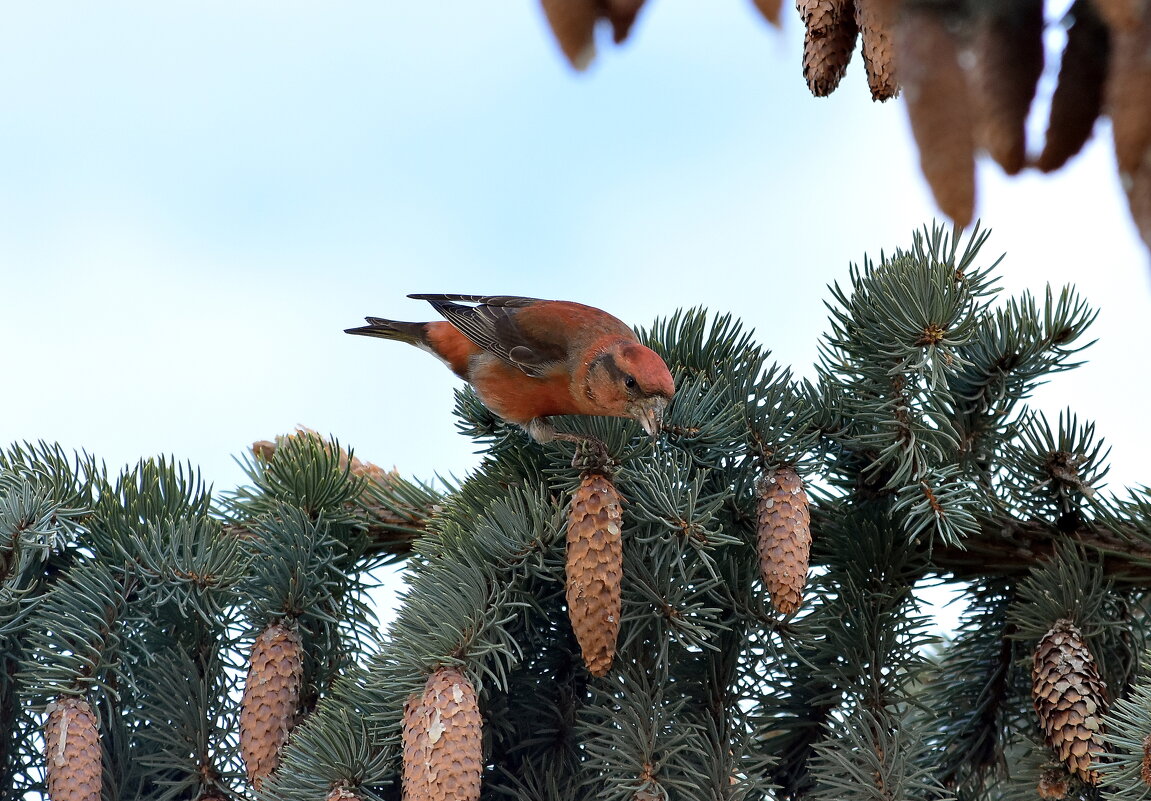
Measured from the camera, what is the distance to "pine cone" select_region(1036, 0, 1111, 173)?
1.84ft

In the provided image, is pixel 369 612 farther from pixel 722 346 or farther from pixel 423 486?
pixel 722 346

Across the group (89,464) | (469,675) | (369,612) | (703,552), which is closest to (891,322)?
(703,552)

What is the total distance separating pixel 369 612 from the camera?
1.81 metres

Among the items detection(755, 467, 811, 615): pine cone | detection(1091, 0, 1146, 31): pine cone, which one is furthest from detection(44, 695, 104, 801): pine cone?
detection(1091, 0, 1146, 31): pine cone

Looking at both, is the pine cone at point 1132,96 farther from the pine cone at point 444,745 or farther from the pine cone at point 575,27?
the pine cone at point 444,745

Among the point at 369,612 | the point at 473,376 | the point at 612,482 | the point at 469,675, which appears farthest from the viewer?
the point at 473,376

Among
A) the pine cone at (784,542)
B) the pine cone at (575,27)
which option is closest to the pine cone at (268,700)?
the pine cone at (784,542)

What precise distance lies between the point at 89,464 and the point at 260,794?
2.28 feet

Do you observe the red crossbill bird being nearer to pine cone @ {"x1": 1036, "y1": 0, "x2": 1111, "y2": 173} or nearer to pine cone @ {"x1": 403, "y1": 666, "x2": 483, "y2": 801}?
pine cone @ {"x1": 403, "y1": 666, "x2": 483, "y2": 801}

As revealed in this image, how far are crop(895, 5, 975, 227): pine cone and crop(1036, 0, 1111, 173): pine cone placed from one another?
0.30ft

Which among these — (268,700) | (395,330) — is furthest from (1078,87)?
(395,330)

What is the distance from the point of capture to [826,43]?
135cm

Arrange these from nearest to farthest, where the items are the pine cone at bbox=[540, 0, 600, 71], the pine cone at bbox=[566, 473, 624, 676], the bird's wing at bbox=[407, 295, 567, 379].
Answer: the pine cone at bbox=[540, 0, 600, 71] → the pine cone at bbox=[566, 473, 624, 676] → the bird's wing at bbox=[407, 295, 567, 379]

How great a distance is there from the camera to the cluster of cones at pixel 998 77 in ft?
1.47
